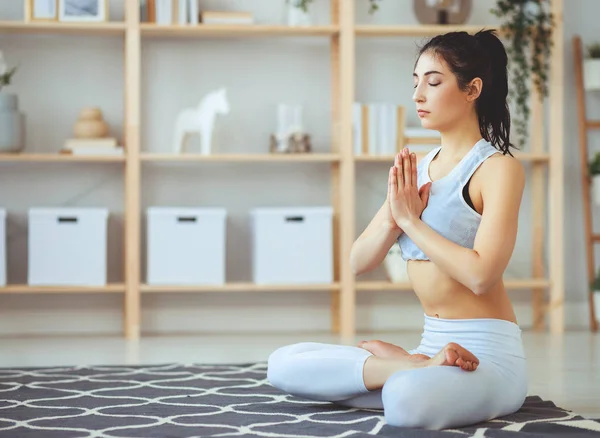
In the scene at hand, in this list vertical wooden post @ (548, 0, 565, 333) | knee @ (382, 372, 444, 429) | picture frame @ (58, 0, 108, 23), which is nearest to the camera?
knee @ (382, 372, 444, 429)

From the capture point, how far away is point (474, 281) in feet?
6.39

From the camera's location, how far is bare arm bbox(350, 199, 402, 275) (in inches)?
83.2

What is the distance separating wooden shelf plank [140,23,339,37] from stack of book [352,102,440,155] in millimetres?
369

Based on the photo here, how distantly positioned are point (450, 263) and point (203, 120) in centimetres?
238

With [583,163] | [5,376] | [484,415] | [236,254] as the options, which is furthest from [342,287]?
[484,415]

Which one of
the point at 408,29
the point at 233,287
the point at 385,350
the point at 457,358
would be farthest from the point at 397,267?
the point at 457,358

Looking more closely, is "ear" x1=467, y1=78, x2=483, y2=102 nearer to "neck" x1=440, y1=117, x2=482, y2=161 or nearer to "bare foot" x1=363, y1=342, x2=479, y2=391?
"neck" x1=440, y1=117, x2=482, y2=161

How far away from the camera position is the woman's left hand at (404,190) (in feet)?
6.63

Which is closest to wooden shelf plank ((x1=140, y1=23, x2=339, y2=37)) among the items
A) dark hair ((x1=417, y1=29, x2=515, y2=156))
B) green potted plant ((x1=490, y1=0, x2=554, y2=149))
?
green potted plant ((x1=490, y1=0, x2=554, y2=149))

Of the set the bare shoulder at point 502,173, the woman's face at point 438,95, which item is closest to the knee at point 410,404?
the bare shoulder at point 502,173

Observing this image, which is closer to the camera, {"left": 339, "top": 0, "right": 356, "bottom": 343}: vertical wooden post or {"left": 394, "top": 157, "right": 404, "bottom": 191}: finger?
{"left": 394, "top": 157, "right": 404, "bottom": 191}: finger

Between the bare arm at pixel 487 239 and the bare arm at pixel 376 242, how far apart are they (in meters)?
0.09

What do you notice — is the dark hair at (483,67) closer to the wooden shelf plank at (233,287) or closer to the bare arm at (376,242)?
the bare arm at (376,242)

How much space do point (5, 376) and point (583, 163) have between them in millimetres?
2776
